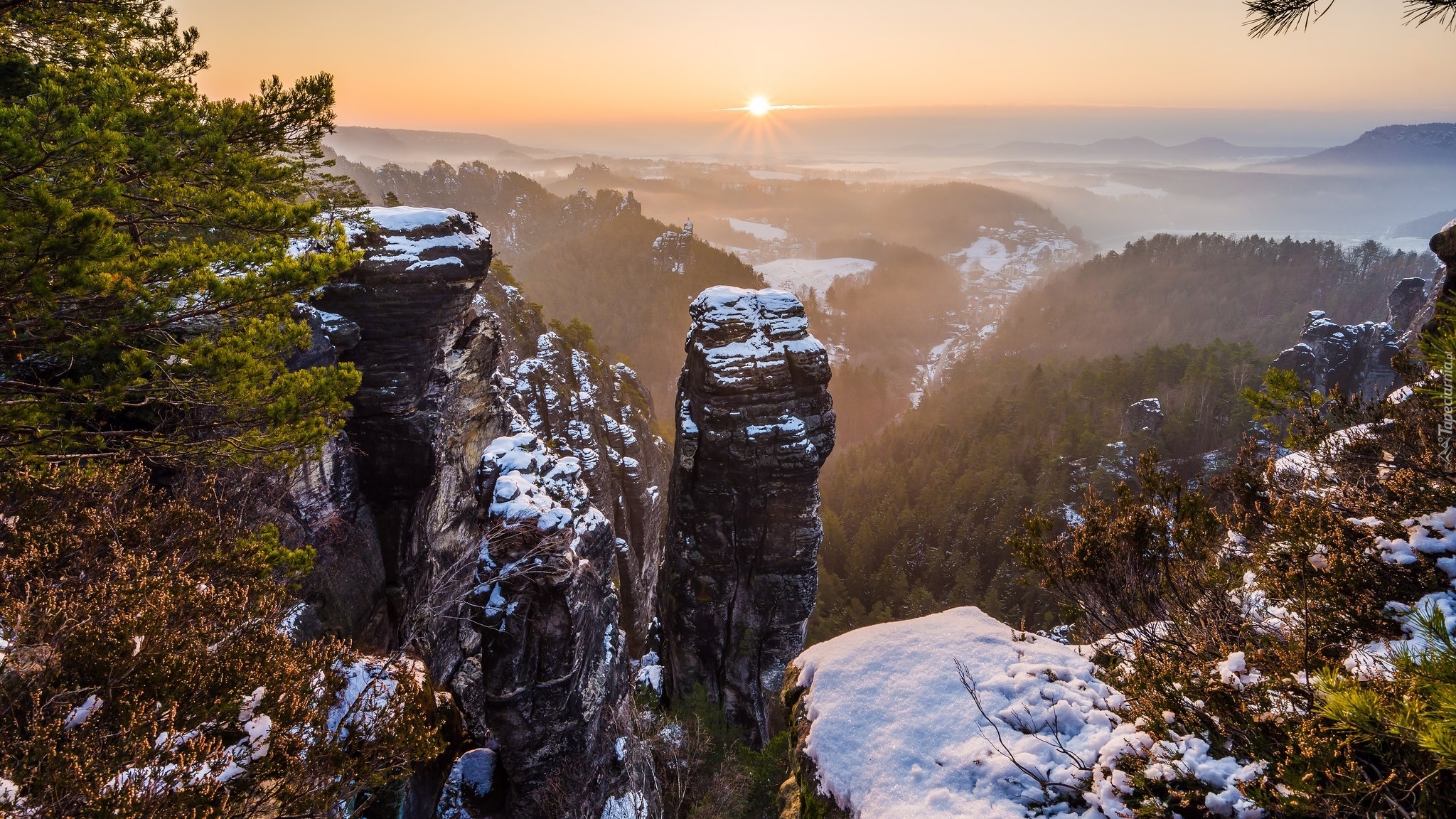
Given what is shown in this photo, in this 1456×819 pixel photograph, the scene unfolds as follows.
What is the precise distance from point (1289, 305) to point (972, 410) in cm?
10148

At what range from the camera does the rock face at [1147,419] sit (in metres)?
59.4

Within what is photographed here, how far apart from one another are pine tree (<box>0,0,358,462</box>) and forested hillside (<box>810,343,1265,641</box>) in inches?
1436

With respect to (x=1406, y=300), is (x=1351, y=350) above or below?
below

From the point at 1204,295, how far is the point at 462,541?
17589 centimetres

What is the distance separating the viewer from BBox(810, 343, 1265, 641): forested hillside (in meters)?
45.2

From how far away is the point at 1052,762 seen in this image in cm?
609

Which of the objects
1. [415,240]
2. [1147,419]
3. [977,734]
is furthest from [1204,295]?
[977,734]

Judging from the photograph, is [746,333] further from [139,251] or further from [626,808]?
[139,251]

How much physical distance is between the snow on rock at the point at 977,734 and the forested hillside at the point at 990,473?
31.2m

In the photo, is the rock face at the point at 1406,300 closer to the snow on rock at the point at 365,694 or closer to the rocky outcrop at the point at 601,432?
the rocky outcrop at the point at 601,432

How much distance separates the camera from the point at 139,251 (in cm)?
701

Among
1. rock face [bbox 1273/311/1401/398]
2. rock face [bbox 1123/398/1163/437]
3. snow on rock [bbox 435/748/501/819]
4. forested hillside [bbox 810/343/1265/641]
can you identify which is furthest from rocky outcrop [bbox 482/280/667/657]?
rock face [bbox 1273/311/1401/398]

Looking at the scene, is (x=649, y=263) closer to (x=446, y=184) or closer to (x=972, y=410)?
(x=446, y=184)

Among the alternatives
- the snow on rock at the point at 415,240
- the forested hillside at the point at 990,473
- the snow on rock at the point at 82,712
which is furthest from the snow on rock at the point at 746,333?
the forested hillside at the point at 990,473
